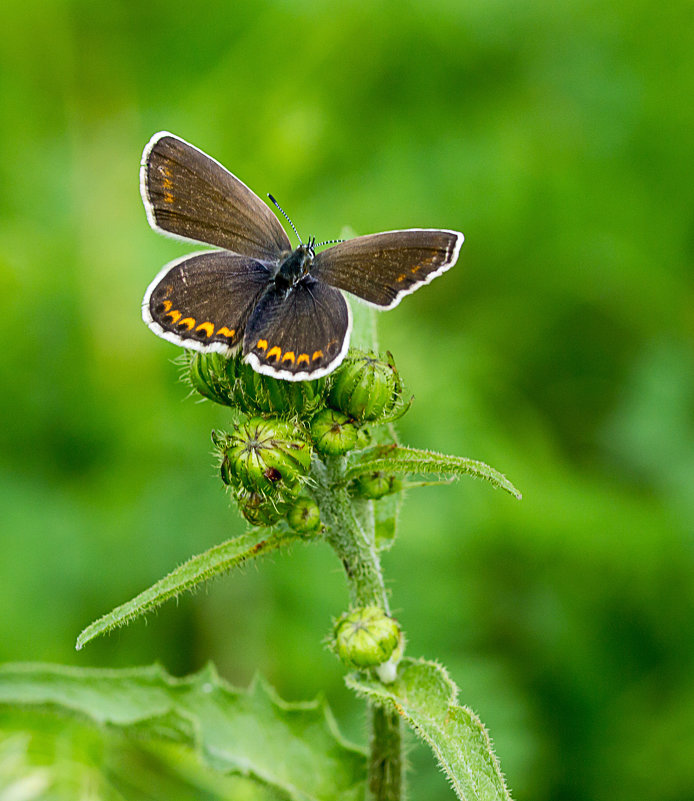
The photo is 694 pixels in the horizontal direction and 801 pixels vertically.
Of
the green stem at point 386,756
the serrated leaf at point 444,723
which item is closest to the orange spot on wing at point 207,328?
the serrated leaf at point 444,723

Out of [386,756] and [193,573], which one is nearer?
[193,573]

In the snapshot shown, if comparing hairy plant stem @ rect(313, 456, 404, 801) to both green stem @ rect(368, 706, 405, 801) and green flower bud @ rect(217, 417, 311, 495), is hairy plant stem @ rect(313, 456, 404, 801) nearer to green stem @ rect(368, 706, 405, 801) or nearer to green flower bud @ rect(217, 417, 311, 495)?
green stem @ rect(368, 706, 405, 801)

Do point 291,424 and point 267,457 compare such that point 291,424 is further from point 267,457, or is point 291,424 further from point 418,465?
Result: point 418,465

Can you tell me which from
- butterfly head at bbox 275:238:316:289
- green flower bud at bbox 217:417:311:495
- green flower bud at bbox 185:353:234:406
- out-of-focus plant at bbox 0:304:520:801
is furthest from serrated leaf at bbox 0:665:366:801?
butterfly head at bbox 275:238:316:289

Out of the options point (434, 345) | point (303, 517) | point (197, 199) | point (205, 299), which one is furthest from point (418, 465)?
point (434, 345)

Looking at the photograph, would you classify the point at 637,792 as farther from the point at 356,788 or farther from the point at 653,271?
the point at 653,271

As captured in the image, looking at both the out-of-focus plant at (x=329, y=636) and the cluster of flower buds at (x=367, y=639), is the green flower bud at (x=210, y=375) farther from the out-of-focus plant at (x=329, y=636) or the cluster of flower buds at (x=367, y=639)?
the cluster of flower buds at (x=367, y=639)

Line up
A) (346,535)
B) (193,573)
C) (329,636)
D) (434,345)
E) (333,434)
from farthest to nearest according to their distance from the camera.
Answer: (434,345), (329,636), (346,535), (333,434), (193,573)

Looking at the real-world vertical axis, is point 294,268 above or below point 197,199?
below
